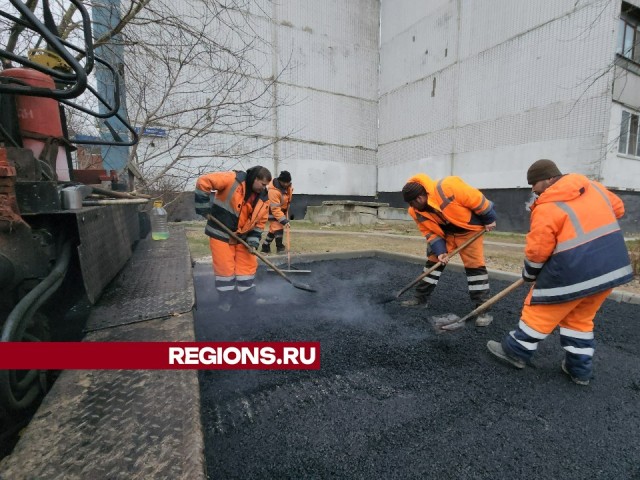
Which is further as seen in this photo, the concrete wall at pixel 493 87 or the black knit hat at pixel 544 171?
the concrete wall at pixel 493 87

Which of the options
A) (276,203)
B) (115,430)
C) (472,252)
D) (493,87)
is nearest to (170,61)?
(276,203)

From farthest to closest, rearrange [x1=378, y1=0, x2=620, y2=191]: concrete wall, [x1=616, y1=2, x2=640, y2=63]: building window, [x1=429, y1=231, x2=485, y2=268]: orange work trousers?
1. [x1=378, y1=0, x2=620, y2=191]: concrete wall
2. [x1=616, y1=2, x2=640, y2=63]: building window
3. [x1=429, y1=231, x2=485, y2=268]: orange work trousers

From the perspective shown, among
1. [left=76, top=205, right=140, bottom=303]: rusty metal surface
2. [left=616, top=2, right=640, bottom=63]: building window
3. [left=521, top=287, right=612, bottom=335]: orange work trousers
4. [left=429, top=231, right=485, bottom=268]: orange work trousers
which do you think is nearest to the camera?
[left=76, top=205, right=140, bottom=303]: rusty metal surface

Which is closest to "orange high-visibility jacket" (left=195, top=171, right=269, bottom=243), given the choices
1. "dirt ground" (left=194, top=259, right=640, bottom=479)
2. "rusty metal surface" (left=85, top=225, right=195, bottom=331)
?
"rusty metal surface" (left=85, top=225, right=195, bottom=331)

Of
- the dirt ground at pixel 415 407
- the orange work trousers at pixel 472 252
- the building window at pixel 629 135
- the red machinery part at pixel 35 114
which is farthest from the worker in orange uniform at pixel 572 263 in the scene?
the building window at pixel 629 135

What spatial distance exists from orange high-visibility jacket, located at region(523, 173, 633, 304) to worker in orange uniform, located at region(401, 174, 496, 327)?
113cm

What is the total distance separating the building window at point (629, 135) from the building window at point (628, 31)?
5.64ft

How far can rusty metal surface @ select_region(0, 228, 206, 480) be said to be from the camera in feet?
3.10

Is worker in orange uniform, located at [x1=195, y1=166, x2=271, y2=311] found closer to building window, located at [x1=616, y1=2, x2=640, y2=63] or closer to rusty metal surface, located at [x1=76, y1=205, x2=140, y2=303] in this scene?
rusty metal surface, located at [x1=76, y1=205, x2=140, y2=303]

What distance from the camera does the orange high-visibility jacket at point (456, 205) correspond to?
3.35 metres

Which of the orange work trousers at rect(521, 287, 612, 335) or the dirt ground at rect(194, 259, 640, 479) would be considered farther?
the orange work trousers at rect(521, 287, 612, 335)

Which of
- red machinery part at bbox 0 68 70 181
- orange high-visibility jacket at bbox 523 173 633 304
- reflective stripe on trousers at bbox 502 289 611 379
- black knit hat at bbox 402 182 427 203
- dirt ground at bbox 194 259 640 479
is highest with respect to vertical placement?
red machinery part at bbox 0 68 70 181

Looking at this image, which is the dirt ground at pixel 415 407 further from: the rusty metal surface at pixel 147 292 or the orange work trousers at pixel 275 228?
the orange work trousers at pixel 275 228

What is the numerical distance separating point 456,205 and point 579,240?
1.33 meters
